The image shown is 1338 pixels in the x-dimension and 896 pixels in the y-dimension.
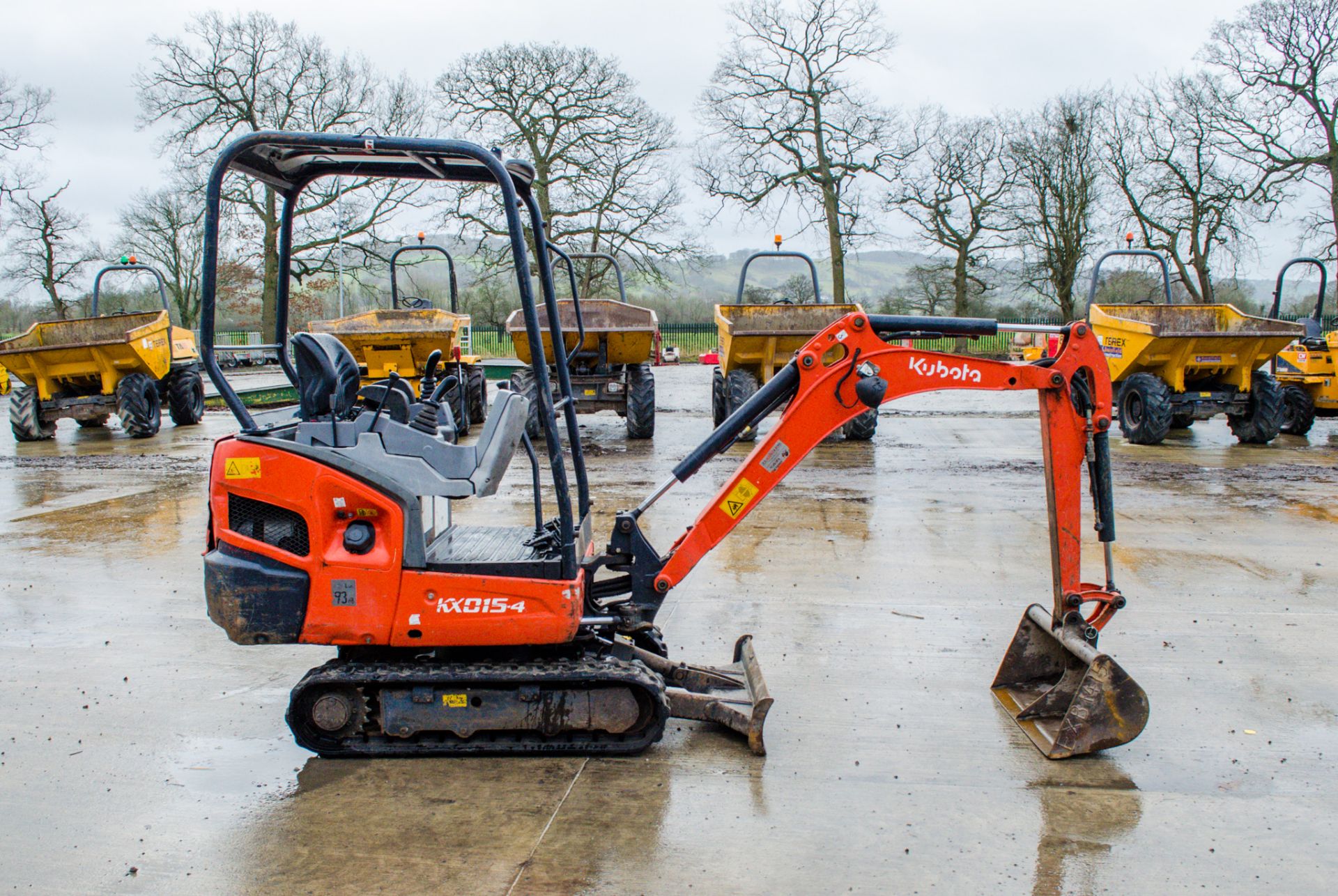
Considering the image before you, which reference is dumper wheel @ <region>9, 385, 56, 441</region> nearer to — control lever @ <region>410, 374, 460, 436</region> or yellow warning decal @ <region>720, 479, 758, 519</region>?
control lever @ <region>410, 374, 460, 436</region>

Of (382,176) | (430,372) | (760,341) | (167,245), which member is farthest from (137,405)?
→ (167,245)

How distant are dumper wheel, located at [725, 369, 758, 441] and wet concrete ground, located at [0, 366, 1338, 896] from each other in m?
5.07

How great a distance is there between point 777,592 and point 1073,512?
2.34 metres

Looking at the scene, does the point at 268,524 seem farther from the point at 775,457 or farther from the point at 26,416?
the point at 26,416

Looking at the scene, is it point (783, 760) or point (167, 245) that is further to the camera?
point (167, 245)

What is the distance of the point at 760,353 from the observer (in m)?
13.2

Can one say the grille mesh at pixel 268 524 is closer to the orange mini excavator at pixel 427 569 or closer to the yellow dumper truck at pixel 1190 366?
the orange mini excavator at pixel 427 569

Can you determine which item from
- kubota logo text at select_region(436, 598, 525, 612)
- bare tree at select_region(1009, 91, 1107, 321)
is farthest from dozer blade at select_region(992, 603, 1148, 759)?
bare tree at select_region(1009, 91, 1107, 321)

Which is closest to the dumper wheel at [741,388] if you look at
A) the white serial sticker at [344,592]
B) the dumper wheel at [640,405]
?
the dumper wheel at [640,405]

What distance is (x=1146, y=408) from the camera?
13.0 m

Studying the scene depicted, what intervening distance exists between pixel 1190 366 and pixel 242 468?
1240 cm

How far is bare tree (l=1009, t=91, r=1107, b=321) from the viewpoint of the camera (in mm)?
35781

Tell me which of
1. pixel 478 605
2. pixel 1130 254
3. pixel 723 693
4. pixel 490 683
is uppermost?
pixel 1130 254

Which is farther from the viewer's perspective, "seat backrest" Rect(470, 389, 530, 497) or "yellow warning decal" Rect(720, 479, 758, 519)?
"yellow warning decal" Rect(720, 479, 758, 519)
